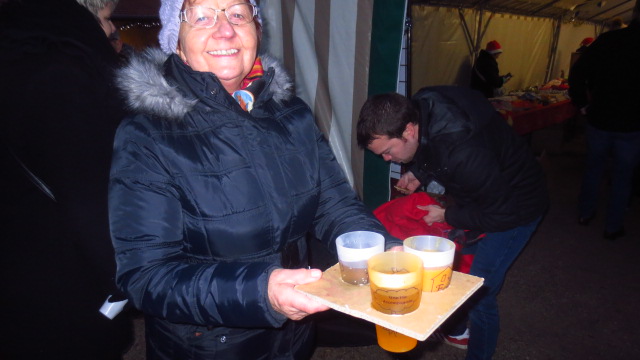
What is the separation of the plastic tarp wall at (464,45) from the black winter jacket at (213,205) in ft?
18.3

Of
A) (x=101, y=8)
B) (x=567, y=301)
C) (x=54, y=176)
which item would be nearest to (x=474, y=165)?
(x=54, y=176)

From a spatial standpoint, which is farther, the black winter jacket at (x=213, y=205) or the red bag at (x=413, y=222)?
the red bag at (x=413, y=222)

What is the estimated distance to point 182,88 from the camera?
1207mm

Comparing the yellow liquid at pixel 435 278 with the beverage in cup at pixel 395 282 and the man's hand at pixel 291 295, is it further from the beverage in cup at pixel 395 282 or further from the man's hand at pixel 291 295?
the man's hand at pixel 291 295

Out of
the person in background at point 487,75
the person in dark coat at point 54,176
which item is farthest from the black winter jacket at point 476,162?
the person in background at point 487,75

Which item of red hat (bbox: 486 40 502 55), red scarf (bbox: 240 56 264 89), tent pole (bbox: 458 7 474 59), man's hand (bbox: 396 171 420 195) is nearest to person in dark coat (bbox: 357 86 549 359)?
man's hand (bbox: 396 171 420 195)

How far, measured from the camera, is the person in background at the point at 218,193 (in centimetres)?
105

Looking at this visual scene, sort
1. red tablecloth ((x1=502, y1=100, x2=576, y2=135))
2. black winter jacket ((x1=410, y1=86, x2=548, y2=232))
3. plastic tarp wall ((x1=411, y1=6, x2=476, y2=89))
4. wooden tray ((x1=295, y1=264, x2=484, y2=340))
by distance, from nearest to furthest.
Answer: wooden tray ((x1=295, y1=264, x2=484, y2=340))
black winter jacket ((x1=410, y1=86, x2=548, y2=232))
red tablecloth ((x1=502, y1=100, x2=576, y2=135))
plastic tarp wall ((x1=411, y1=6, x2=476, y2=89))

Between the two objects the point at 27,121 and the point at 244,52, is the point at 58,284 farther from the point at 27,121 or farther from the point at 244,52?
the point at 244,52

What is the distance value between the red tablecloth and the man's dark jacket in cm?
163

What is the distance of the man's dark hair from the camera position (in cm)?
214

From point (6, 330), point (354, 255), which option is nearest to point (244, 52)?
point (354, 255)

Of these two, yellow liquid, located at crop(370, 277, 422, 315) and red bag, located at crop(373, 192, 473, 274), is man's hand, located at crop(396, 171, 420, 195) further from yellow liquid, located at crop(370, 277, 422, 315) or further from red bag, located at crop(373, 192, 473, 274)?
yellow liquid, located at crop(370, 277, 422, 315)

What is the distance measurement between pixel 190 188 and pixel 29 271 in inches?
25.0
